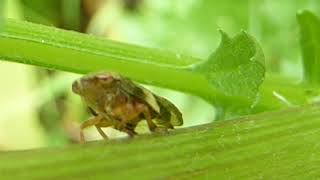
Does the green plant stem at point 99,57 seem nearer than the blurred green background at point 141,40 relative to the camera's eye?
Yes

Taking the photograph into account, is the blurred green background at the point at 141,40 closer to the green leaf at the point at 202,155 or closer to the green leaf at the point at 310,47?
the green leaf at the point at 310,47

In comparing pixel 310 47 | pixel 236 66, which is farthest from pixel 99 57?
pixel 310 47

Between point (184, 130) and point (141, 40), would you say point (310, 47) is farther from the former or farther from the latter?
point (141, 40)

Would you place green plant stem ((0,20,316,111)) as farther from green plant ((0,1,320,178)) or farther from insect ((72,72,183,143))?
insect ((72,72,183,143))

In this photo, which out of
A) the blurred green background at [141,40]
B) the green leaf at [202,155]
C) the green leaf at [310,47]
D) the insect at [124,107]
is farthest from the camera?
the blurred green background at [141,40]

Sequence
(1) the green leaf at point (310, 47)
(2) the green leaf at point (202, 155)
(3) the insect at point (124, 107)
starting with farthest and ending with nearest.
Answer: (1) the green leaf at point (310, 47) → (3) the insect at point (124, 107) → (2) the green leaf at point (202, 155)

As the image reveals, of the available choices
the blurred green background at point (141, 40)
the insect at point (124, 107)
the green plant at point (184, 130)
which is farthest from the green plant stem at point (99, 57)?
the blurred green background at point (141, 40)
